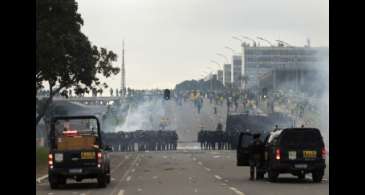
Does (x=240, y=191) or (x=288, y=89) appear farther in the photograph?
(x=288, y=89)

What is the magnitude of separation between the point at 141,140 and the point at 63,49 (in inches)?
1334

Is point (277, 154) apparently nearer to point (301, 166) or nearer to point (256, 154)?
point (301, 166)

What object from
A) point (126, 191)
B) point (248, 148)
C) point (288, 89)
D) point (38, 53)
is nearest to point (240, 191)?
point (126, 191)

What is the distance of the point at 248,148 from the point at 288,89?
126534 mm

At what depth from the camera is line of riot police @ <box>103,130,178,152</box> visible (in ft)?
287

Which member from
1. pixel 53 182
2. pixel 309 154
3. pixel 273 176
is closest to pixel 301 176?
pixel 273 176

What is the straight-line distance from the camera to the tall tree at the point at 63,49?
179 ft

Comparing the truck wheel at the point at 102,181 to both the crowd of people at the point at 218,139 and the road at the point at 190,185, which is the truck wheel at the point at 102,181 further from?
the crowd of people at the point at 218,139

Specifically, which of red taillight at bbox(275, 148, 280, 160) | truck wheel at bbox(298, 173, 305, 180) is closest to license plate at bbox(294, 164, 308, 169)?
red taillight at bbox(275, 148, 280, 160)

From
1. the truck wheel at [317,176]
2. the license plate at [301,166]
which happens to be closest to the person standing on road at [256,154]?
the license plate at [301,166]

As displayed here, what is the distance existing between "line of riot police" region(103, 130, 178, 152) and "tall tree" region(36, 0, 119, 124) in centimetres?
2511
